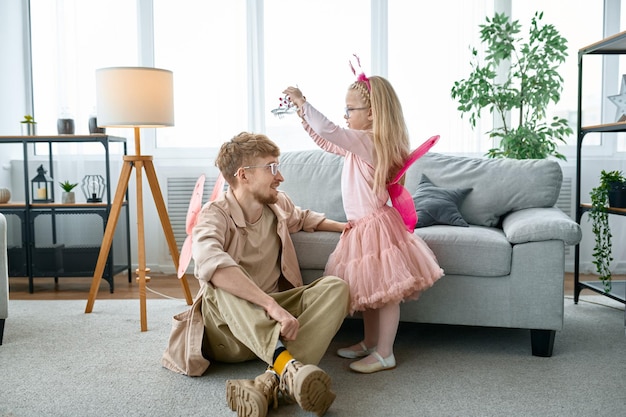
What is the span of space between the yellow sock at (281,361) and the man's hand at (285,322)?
60mm

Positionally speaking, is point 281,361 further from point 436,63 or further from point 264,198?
point 436,63

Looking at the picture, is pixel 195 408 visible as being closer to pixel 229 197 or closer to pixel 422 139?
pixel 229 197

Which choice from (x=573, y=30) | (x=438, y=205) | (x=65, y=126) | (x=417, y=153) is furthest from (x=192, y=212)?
(x=573, y=30)

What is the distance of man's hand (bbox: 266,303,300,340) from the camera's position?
201 cm

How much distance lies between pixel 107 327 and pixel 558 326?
2.08 meters

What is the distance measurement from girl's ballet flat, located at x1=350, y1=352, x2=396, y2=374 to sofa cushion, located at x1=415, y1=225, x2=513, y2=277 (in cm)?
47

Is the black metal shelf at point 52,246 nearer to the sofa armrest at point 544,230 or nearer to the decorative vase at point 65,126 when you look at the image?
the decorative vase at point 65,126

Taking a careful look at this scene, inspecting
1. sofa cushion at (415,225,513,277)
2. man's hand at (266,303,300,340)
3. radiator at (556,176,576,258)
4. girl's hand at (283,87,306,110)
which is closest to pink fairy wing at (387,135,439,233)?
sofa cushion at (415,225,513,277)

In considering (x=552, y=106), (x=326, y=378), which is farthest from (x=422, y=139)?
(x=326, y=378)

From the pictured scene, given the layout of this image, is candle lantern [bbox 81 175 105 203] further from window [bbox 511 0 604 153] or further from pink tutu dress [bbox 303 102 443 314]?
window [bbox 511 0 604 153]

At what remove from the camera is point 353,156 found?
2438 millimetres

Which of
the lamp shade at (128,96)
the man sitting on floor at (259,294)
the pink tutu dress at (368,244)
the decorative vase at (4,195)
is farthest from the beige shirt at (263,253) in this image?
the decorative vase at (4,195)

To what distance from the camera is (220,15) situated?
4535 millimetres

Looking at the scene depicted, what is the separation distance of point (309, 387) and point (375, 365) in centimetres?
61
